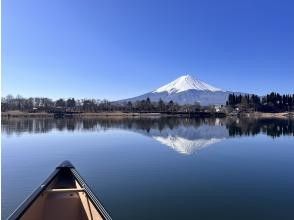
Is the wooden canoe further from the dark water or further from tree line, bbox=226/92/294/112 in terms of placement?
tree line, bbox=226/92/294/112

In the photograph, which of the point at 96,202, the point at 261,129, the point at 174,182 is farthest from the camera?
the point at 261,129

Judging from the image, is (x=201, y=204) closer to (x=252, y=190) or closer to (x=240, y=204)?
(x=240, y=204)

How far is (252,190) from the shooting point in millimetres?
15320

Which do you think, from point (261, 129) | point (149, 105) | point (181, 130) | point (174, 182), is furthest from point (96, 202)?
point (149, 105)

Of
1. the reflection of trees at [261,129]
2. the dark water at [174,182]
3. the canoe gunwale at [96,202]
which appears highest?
A: the canoe gunwale at [96,202]

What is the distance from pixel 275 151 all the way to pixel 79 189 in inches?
1015

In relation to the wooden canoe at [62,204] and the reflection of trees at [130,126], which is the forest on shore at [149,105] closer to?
the reflection of trees at [130,126]

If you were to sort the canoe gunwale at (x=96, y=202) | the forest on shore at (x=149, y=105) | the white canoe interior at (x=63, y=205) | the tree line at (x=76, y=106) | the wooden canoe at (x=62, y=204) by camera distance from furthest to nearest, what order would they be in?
the forest on shore at (x=149, y=105) < the tree line at (x=76, y=106) < the white canoe interior at (x=63, y=205) < the wooden canoe at (x=62, y=204) < the canoe gunwale at (x=96, y=202)

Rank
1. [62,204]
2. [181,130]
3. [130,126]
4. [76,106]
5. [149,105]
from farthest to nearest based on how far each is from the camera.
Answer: [76,106]
[149,105]
[130,126]
[181,130]
[62,204]

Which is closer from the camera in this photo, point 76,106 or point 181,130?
point 181,130

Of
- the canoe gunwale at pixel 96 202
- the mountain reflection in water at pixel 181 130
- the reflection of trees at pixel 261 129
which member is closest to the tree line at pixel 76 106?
the mountain reflection in water at pixel 181 130

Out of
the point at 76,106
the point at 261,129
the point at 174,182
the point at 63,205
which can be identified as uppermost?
the point at 76,106

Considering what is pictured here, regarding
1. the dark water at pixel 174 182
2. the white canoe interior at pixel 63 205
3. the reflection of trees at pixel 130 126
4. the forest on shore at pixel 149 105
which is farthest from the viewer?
the forest on shore at pixel 149 105

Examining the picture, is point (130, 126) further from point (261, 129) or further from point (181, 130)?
point (261, 129)
